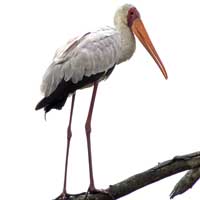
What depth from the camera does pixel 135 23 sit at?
Result: 1303 cm

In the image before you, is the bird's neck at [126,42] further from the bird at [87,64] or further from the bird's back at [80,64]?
the bird's back at [80,64]

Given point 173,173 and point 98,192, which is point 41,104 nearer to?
point 98,192

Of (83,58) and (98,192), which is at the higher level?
(83,58)

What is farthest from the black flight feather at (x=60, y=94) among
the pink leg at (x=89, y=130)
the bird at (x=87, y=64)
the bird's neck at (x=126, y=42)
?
the bird's neck at (x=126, y=42)

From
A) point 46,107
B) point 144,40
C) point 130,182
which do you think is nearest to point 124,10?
point 144,40

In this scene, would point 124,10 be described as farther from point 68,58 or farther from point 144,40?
point 68,58

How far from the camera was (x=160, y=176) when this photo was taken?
32.2 feet

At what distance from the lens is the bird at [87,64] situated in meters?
11.6

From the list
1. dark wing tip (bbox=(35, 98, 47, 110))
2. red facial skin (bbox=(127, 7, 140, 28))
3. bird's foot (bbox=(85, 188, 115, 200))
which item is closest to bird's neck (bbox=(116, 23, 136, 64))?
red facial skin (bbox=(127, 7, 140, 28))

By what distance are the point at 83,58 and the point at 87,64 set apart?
12 cm

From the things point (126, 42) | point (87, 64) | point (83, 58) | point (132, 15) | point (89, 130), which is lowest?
point (89, 130)

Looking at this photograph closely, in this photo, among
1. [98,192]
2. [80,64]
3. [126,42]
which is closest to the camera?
[98,192]

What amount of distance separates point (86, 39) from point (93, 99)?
1010 millimetres

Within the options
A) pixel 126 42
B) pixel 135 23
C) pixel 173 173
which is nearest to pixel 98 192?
pixel 173 173
